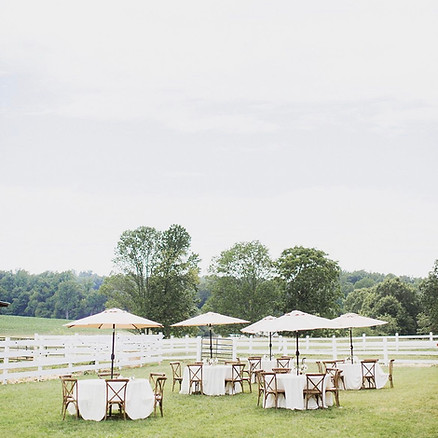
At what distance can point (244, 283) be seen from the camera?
4991 centimetres

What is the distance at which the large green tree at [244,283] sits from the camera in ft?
160

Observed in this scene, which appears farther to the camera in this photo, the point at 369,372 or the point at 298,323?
the point at 369,372

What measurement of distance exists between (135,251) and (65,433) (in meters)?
36.8

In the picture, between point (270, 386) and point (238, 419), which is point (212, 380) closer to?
point (270, 386)

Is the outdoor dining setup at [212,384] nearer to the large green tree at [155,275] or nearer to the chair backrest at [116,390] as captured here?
the chair backrest at [116,390]

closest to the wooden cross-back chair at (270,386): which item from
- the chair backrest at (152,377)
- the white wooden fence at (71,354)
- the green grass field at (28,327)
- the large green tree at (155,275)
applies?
the chair backrest at (152,377)

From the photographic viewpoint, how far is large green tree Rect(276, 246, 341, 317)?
156 ft

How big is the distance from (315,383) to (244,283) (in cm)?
3668

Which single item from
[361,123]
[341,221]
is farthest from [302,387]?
[341,221]

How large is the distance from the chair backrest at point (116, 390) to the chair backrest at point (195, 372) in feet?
15.1

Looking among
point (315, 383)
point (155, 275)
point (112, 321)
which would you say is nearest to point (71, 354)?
point (112, 321)

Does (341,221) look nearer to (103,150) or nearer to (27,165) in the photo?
(103,150)

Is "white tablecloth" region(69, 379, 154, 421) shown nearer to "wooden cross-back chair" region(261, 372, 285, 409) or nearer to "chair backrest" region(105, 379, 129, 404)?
"chair backrest" region(105, 379, 129, 404)

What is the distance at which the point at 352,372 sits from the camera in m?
17.2
